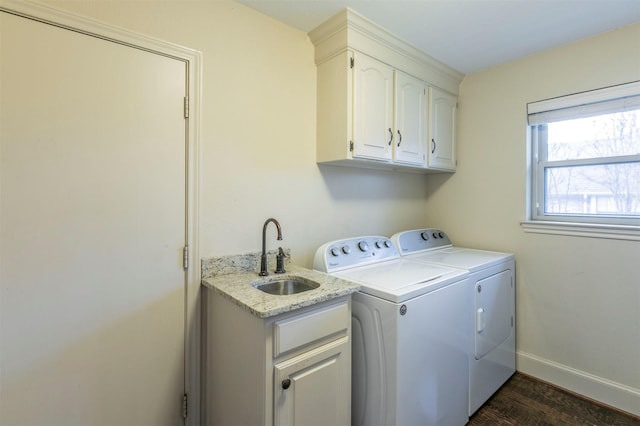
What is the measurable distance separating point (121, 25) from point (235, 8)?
0.61m

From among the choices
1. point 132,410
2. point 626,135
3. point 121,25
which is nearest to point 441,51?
point 626,135

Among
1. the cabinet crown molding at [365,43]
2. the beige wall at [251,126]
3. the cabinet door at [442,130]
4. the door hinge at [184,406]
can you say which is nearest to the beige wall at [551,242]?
the cabinet door at [442,130]

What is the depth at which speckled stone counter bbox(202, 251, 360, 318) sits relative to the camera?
1158 millimetres

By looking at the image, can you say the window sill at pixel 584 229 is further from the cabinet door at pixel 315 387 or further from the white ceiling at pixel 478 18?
the cabinet door at pixel 315 387

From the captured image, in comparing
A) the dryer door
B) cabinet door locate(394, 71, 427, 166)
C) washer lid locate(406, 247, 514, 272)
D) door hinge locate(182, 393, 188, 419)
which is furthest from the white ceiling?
door hinge locate(182, 393, 188, 419)

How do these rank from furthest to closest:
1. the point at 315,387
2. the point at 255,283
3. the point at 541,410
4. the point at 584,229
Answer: the point at 584,229 < the point at 541,410 < the point at 255,283 < the point at 315,387

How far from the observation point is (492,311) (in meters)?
2.01

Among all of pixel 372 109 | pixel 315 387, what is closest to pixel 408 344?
pixel 315 387

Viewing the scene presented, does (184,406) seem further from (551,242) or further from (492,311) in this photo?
(551,242)

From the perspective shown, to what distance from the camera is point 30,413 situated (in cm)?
117

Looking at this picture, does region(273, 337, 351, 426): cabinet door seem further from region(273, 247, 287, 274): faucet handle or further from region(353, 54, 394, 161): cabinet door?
region(353, 54, 394, 161): cabinet door

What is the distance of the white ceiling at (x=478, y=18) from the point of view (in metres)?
1.67

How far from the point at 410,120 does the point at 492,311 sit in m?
1.42

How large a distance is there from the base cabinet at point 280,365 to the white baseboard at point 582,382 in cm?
172
